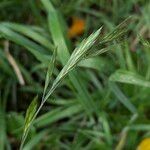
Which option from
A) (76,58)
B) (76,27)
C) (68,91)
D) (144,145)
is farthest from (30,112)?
(76,27)

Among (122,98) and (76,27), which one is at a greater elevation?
(76,27)

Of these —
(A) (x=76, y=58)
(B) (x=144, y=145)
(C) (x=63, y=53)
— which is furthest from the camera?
(B) (x=144, y=145)

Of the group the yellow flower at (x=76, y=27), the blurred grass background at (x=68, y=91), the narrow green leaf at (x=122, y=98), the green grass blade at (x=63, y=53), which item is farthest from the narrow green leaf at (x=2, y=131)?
the yellow flower at (x=76, y=27)

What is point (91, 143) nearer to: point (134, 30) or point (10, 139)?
point (10, 139)

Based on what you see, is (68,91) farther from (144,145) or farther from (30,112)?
(30,112)

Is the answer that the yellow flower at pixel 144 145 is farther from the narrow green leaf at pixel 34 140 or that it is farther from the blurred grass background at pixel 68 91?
the narrow green leaf at pixel 34 140

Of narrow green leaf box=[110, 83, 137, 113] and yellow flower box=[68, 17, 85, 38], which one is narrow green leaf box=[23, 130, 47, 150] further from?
yellow flower box=[68, 17, 85, 38]

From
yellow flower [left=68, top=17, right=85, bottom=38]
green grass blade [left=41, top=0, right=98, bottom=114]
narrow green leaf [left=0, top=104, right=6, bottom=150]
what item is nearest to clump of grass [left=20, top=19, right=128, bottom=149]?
green grass blade [left=41, top=0, right=98, bottom=114]
